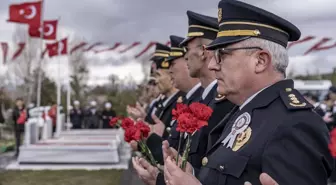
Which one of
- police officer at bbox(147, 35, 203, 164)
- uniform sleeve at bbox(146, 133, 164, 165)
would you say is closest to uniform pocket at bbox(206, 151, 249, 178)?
uniform sleeve at bbox(146, 133, 164, 165)

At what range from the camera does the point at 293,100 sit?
77.9 inches

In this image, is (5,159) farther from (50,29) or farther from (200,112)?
(200,112)

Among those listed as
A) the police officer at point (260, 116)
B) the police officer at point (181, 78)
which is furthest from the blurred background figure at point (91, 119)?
the police officer at point (260, 116)

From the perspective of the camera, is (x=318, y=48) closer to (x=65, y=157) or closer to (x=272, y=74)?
(x=65, y=157)

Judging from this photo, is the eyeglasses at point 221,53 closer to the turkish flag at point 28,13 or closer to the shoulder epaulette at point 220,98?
the shoulder epaulette at point 220,98

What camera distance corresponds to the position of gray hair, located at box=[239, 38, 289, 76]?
2.09 metres

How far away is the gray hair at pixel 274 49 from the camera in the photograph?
2092 mm

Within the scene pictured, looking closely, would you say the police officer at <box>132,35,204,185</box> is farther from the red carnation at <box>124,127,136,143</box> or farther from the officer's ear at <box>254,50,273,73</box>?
the officer's ear at <box>254,50,273,73</box>

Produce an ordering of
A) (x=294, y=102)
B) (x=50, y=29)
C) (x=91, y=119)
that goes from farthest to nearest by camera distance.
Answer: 1. (x=91, y=119)
2. (x=50, y=29)
3. (x=294, y=102)

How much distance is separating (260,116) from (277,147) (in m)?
0.24

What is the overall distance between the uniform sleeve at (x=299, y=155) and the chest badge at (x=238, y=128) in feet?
0.74

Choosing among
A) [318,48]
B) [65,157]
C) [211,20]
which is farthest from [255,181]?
[318,48]

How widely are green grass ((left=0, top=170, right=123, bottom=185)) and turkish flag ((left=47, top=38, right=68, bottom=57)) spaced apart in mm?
8437

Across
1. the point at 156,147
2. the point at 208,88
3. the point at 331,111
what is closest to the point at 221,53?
the point at 208,88
